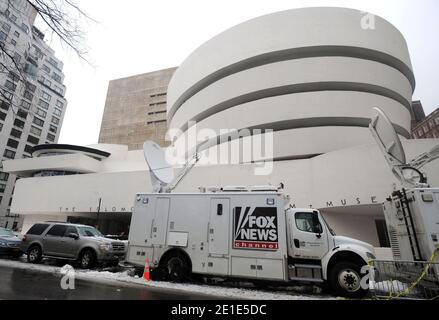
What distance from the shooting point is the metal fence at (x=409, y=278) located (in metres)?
5.95

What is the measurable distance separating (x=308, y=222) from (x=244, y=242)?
225 cm

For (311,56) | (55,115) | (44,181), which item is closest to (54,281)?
(311,56)

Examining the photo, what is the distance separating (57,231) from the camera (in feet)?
36.0

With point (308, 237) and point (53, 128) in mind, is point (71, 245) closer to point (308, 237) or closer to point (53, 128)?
Answer: point (308, 237)

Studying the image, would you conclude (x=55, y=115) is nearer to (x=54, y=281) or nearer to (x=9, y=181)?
(x=9, y=181)

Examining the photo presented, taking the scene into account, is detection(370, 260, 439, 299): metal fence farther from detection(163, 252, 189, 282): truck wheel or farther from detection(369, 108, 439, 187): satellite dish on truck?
detection(163, 252, 189, 282): truck wheel

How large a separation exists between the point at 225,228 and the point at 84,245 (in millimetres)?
6553

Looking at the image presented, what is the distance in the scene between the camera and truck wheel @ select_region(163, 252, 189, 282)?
7.88m

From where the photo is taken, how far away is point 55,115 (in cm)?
7138

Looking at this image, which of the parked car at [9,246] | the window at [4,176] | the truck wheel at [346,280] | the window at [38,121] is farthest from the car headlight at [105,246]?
the window at [38,121]

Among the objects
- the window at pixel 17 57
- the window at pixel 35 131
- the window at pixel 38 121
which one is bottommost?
the window at pixel 17 57

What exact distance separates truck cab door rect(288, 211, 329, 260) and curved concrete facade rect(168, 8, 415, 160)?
13.4 m

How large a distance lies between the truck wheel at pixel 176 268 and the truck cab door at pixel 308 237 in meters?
3.62

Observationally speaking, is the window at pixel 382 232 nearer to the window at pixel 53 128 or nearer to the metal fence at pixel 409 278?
the metal fence at pixel 409 278
